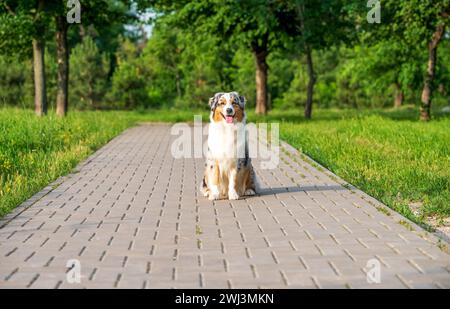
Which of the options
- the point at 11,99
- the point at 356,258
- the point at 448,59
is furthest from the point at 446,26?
the point at 11,99

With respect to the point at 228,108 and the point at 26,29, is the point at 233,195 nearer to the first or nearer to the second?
the point at 228,108

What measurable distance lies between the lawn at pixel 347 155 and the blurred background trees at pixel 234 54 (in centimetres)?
392

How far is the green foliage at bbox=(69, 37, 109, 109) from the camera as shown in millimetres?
44156

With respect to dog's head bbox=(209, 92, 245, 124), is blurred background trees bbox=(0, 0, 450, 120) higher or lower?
higher

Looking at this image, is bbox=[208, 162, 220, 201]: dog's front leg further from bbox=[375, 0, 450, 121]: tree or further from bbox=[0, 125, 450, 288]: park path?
bbox=[375, 0, 450, 121]: tree

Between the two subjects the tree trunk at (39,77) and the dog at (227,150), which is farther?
Answer: the tree trunk at (39,77)

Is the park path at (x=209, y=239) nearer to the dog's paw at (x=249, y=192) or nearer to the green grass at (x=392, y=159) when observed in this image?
the dog's paw at (x=249, y=192)

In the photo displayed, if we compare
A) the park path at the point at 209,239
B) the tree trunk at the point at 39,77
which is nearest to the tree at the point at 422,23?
the tree trunk at the point at 39,77

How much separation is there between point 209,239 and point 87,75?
38.6 metres

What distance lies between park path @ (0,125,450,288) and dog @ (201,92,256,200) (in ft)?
1.09

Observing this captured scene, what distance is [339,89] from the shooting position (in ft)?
187

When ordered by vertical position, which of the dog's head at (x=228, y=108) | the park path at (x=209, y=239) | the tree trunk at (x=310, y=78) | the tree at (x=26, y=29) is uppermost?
the tree at (x=26, y=29)

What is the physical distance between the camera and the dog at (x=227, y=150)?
32.1 feet

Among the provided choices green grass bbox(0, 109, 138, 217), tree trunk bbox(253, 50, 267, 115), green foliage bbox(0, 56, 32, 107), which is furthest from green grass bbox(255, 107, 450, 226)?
green foliage bbox(0, 56, 32, 107)
